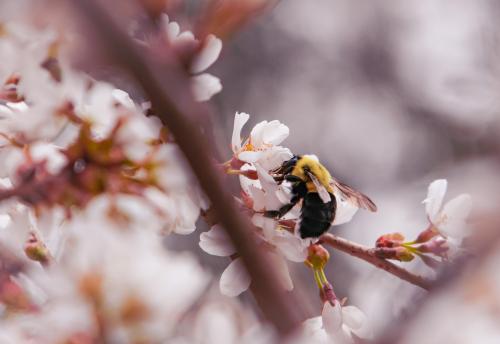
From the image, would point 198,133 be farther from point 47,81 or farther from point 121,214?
point 47,81

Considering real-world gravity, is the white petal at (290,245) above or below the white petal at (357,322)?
above

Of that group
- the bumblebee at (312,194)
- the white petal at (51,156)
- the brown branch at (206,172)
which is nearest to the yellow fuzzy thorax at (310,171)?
the bumblebee at (312,194)

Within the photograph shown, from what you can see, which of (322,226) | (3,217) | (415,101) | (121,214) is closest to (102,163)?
(121,214)

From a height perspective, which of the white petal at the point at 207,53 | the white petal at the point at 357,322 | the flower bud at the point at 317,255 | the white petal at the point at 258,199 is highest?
the white petal at the point at 207,53

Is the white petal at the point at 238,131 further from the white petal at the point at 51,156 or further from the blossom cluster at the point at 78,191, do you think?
the white petal at the point at 51,156

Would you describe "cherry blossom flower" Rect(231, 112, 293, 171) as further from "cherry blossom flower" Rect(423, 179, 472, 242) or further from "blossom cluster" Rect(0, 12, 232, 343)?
"cherry blossom flower" Rect(423, 179, 472, 242)

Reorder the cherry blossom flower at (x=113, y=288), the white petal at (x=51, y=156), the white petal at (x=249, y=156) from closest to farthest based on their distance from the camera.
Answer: the cherry blossom flower at (x=113, y=288) < the white petal at (x=51, y=156) < the white petal at (x=249, y=156)
